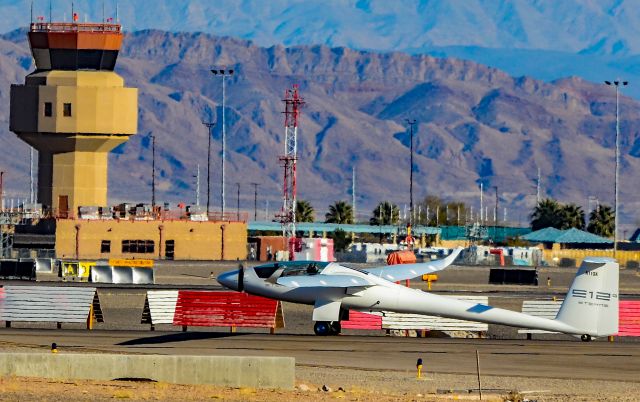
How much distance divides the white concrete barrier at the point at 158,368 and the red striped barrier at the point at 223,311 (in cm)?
1573

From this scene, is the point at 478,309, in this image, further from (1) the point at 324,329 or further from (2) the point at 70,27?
(2) the point at 70,27

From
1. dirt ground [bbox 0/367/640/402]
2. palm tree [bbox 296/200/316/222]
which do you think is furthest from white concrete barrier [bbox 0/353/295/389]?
palm tree [bbox 296/200/316/222]

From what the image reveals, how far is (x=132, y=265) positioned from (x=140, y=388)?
54992 millimetres

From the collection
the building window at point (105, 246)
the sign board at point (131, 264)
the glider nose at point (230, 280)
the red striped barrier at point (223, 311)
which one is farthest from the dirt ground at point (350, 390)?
the building window at point (105, 246)

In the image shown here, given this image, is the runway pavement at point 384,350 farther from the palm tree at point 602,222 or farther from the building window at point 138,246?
the palm tree at point 602,222

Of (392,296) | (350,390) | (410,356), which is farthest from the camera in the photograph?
(392,296)

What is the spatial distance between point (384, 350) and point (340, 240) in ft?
413

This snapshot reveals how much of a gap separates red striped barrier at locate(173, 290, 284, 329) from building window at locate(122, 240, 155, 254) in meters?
63.8

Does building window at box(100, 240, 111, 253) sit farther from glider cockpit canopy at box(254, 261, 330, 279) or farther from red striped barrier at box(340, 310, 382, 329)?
glider cockpit canopy at box(254, 261, 330, 279)

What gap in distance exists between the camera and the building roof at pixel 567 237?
547 ft

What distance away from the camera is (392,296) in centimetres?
5044

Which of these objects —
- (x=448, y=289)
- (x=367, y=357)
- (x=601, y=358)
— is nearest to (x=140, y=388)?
(x=367, y=357)

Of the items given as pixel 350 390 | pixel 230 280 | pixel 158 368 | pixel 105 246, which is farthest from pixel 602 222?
pixel 158 368

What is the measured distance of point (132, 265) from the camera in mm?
89750
